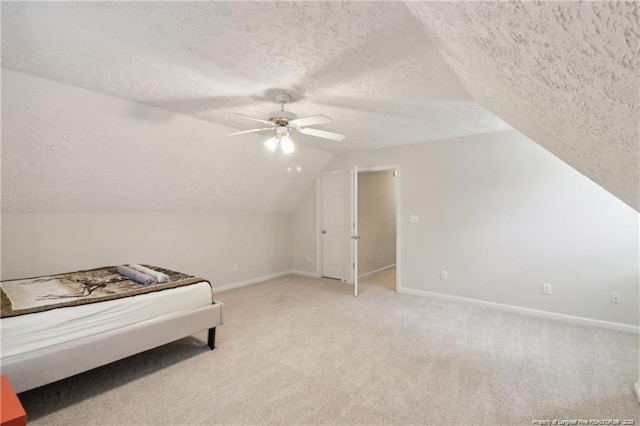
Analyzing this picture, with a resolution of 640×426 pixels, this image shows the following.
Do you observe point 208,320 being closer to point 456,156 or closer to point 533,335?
point 533,335

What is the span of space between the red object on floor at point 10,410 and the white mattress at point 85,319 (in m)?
0.36

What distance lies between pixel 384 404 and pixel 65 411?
2.12m

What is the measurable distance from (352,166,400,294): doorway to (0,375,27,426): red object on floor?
168 inches

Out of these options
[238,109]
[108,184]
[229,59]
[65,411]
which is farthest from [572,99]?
[108,184]

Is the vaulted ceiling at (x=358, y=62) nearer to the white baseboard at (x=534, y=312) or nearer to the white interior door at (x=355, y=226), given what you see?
the white interior door at (x=355, y=226)

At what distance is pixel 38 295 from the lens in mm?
2238

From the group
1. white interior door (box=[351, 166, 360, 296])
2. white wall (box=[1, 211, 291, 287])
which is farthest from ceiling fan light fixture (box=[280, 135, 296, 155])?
white wall (box=[1, 211, 291, 287])

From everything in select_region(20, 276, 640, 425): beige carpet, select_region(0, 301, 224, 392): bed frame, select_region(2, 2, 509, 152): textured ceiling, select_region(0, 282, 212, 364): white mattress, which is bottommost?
select_region(20, 276, 640, 425): beige carpet

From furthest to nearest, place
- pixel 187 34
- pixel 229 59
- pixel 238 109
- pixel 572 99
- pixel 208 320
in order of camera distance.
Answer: pixel 238 109, pixel 208 320, pixel 229 59, pixel 187 34, pixel 572 99

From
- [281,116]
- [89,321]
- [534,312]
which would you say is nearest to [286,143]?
[281,116]

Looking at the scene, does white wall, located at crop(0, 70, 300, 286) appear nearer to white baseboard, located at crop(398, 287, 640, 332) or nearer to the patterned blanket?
the patterned blanket

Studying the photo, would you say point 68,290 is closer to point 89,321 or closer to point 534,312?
point 89,321

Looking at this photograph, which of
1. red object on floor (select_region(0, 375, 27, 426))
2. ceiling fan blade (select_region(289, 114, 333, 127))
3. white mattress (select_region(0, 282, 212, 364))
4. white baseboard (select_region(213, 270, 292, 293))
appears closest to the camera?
red object on floor (select_region(0, 375, 27, 426))

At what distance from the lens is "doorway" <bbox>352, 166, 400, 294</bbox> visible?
5.56m
